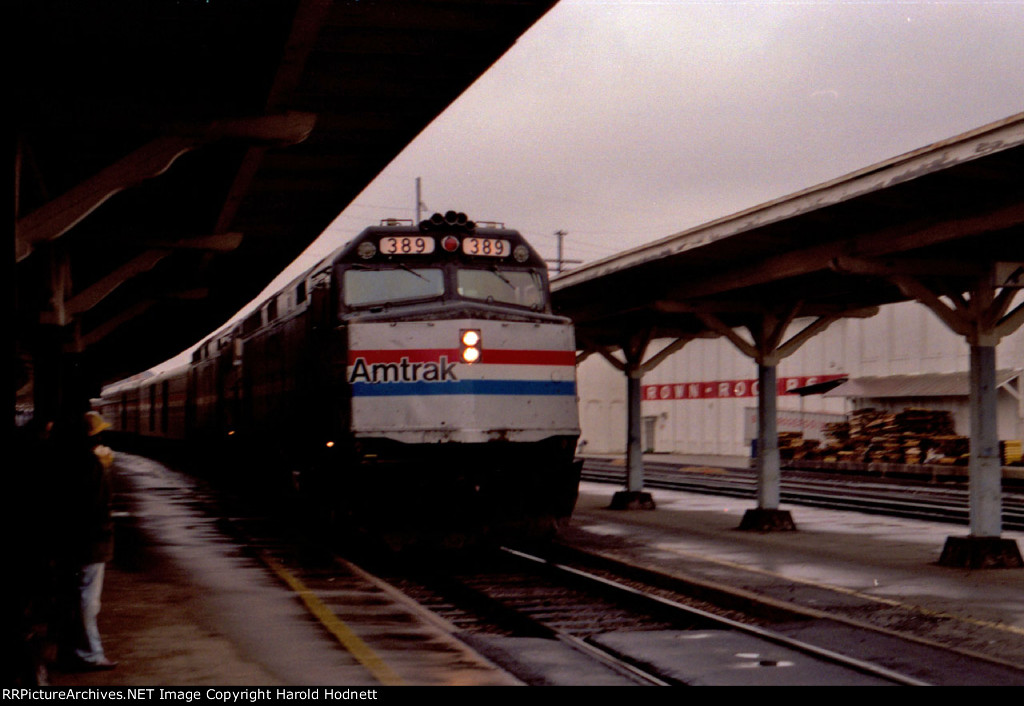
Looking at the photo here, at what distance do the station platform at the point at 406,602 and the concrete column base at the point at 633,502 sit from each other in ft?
8.72

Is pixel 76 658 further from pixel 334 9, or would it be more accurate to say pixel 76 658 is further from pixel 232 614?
pixel 334 9

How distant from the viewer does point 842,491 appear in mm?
27547

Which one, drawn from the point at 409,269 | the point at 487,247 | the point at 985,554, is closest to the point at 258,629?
the point at 409,269

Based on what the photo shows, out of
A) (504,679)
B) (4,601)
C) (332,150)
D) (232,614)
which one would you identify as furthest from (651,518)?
(4,601)

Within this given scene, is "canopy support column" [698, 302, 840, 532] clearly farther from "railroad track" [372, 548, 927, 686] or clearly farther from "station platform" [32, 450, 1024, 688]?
"railroad track" [372, 548, 927, 686]

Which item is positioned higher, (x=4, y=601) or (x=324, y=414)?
(x=324, y=414)

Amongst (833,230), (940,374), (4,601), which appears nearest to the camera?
Answer: (4,601)

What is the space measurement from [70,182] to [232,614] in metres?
6.37

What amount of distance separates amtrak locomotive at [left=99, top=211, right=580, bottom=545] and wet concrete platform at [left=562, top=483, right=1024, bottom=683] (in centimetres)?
185

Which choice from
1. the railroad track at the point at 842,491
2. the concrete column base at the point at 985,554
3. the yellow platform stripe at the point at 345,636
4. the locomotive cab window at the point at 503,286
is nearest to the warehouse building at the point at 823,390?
the railroad track at the point at 842,491

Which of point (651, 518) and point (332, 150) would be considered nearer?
point (332, 150)

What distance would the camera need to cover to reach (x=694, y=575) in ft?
40.7

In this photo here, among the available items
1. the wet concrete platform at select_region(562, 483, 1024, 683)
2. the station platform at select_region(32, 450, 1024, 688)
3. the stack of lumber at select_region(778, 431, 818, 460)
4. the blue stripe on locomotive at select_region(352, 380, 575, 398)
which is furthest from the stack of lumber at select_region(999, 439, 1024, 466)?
the blue stripe on locomotive at select_region(352, 380, 575, 398)

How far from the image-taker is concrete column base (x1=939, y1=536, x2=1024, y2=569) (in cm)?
1290
